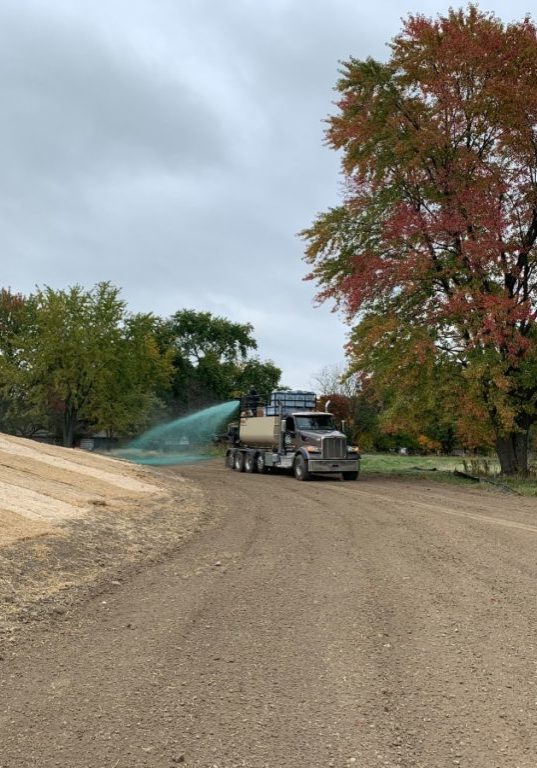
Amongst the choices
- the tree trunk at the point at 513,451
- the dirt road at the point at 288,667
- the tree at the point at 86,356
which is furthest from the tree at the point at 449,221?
the tree at the point at 86,356

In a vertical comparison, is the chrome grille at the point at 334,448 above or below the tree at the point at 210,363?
below

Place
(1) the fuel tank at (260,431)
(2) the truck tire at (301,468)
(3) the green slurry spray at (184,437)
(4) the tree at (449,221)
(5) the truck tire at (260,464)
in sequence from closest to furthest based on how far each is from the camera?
(4) the tree at (449,221)
(2) the truck tire at (301,468)
(1) the fuel tank at (260,431)
(5) the truck tire at (260,464)
(3) the green slurry spray at (184,437)

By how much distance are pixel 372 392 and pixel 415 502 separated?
9967 millimetres

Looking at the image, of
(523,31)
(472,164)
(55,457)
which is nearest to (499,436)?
(472,164)

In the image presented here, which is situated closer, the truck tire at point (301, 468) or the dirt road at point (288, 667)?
the dirt road at point (288, 667)

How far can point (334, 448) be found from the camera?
81.7 ft

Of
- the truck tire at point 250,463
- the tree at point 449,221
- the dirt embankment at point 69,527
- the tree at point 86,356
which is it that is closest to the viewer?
the dirt embankment at point 69,527

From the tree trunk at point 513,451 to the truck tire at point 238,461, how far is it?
11969 mm

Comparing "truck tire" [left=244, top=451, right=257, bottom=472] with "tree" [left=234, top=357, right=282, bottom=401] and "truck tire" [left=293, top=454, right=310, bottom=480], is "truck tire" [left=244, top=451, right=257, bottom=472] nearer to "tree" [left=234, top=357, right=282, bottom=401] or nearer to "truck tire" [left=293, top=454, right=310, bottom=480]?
"truck tire" [left=293, top=454, right=310, bottom=480]

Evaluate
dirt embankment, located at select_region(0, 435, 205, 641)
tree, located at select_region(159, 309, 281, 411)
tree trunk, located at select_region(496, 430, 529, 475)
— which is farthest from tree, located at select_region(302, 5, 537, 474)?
tree, located at select_region(159, 309, 281, 411)

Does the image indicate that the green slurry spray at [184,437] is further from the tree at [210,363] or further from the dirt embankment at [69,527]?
the dirt embankment at [69,527]

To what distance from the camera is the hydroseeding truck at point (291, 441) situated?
2491 centimetres

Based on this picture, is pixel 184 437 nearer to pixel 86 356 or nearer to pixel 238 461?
pixel 86 356

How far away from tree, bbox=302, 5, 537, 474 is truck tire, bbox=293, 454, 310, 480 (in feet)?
13.6
